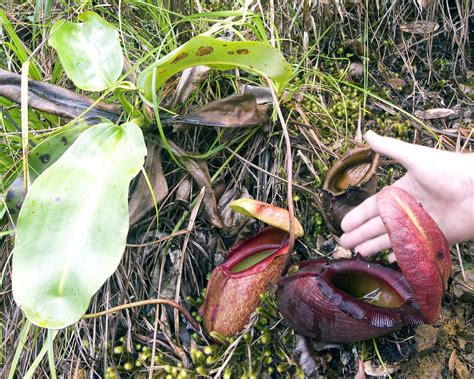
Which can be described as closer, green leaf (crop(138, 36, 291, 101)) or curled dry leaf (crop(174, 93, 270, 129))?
green leaf (crop(138, 36, 291, 101))

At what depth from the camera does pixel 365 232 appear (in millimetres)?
1233

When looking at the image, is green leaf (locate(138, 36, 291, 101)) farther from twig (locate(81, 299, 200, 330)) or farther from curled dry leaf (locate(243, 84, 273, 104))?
twig (locate(81, 299, 200, 330))

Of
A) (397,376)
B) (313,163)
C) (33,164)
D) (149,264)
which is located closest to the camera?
(397,376)

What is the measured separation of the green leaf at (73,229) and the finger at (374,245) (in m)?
0.66

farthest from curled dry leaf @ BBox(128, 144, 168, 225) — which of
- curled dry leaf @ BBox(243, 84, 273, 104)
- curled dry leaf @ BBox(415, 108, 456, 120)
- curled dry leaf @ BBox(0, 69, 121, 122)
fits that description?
curled dry leaf @ BBox(415, 108, 456, 120)

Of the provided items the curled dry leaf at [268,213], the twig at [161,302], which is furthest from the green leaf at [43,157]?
the curled dry leaf at [268,213]

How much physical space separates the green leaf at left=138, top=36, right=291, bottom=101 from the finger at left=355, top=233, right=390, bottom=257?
53 centimetres

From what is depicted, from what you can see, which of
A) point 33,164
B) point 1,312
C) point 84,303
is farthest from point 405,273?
point 1,312

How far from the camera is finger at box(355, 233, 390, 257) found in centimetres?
122

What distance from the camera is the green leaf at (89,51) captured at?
1.30 meters

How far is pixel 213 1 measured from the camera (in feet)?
5.92

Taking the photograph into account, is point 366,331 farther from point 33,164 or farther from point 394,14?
point 394,14

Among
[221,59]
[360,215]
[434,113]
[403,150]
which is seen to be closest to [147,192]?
[221,59]

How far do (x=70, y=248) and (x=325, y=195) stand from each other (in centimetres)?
74
